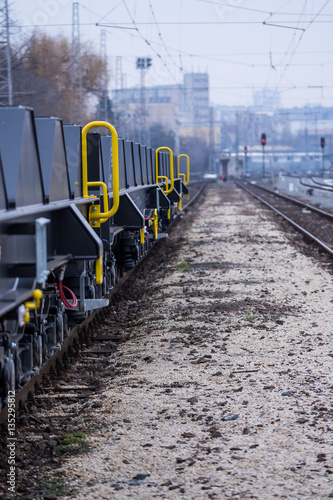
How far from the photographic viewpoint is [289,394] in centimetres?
614

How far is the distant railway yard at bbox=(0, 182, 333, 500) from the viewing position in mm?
4555

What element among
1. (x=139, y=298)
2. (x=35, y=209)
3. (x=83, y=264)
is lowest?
(x=139, y=298)

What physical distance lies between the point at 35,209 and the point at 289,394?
263 centimetres

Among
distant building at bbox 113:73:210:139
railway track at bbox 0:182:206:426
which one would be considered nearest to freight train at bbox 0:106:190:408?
railway track at bbox 0:182:206:426

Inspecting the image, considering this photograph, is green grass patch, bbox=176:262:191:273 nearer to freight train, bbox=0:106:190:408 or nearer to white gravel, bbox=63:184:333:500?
white gravel, bbox=63:184:333:500

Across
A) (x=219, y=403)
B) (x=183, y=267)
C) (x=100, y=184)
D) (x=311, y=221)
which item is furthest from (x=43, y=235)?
(x=311, y=221)

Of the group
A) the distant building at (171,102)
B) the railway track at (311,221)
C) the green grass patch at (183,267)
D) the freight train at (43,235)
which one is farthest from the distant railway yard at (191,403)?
the distant building at (171,102)

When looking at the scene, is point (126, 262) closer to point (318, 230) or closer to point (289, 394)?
point (289, 394)

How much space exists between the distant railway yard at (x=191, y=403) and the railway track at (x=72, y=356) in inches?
1.0

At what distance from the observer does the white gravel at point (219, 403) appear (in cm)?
453

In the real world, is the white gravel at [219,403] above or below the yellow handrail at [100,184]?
below

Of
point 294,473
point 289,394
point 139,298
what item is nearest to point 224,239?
point 139,298

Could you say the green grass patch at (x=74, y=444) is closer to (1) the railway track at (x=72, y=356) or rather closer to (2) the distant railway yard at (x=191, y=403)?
(2) the distant railway yard at (x=191, y=403)

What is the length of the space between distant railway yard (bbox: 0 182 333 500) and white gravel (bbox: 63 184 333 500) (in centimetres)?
1
